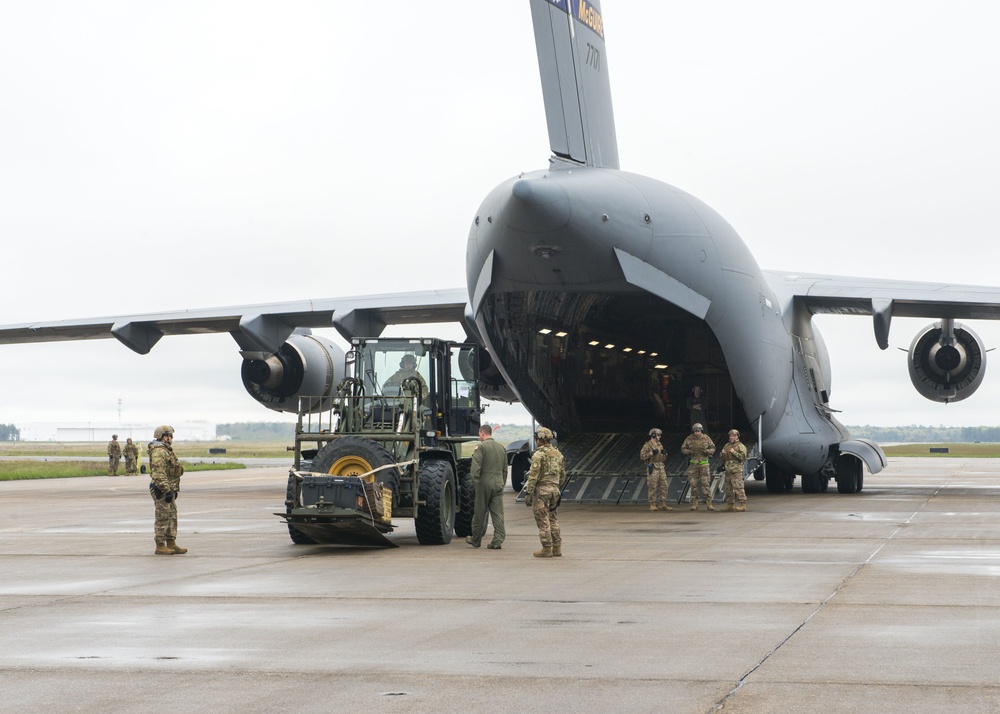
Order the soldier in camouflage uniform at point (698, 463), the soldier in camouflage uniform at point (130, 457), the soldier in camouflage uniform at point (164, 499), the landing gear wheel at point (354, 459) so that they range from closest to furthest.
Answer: the soldier in camouflage uniform at point (164, 499) → the landing gear wheel at point (354, 459) → the soldier in camouflage uniform at point (698, 463) → the soldier in camouflage uniform at point (130, 457)

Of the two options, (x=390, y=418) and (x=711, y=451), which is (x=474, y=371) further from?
(x=711, y=451)

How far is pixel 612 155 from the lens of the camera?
18891 mm

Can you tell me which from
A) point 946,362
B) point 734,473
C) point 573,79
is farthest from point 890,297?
point 573,79

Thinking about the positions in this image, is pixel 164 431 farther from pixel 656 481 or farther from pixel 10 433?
pixel 10 433

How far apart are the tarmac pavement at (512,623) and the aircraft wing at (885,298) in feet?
23.5

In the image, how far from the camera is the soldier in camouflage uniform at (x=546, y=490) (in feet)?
39.5

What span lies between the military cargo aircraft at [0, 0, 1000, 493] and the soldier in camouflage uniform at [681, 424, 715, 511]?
143 cm

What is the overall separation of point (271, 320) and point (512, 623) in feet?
57.7

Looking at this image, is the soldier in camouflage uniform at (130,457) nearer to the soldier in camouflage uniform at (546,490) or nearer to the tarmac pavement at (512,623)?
the tarmac pavement at (512,623)

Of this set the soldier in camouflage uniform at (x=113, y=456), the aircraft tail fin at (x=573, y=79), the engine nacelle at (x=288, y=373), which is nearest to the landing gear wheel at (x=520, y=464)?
the engine nacelle at (x=288, y=373)

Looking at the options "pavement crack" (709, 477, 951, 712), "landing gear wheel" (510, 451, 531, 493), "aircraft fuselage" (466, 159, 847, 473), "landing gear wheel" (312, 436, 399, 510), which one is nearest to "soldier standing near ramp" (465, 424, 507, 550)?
"landing gear wheel" (312, 436, 399, 510)

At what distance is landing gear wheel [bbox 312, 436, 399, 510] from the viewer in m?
12.9

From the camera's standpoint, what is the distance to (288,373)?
2570 cm

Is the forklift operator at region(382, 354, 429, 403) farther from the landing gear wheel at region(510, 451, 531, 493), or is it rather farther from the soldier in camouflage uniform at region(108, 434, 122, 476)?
the soldier in camouflage uniform at region(108, 434, 122, 476)
